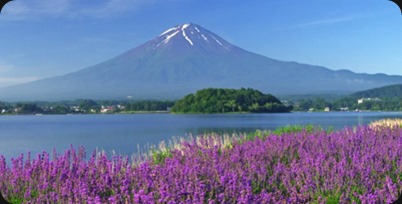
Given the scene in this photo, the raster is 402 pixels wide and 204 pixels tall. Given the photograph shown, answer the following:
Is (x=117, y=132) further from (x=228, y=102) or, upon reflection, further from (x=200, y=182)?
(x=228, y=102)

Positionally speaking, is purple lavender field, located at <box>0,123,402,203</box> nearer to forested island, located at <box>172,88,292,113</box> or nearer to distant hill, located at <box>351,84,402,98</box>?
forested island, located at <box>172,88,292,113</box>

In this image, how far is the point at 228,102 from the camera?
84.2m

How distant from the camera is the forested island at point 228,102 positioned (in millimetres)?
82375

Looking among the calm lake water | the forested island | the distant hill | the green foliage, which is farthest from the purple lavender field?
the distant hill

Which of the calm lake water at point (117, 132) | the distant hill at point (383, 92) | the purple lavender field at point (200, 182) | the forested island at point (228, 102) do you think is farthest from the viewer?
the distant hill at point (383, 92)

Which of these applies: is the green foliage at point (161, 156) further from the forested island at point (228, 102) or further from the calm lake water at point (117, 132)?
the forested island at point (228, 102)

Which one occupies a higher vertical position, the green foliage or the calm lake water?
the green foliage

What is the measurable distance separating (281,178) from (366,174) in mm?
851

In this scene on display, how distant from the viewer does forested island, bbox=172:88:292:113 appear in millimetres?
82375

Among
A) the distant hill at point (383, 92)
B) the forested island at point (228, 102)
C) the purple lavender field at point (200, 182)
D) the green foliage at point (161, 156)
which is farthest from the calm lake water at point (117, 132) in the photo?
the distant hill at point (383, 92)

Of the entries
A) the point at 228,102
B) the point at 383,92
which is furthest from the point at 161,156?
the point at 383,92

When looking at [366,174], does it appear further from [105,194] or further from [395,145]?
[105,194]

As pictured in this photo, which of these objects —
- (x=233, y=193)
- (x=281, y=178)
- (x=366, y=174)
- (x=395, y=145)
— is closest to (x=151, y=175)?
(x=233, y=193)

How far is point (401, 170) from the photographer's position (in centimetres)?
589
